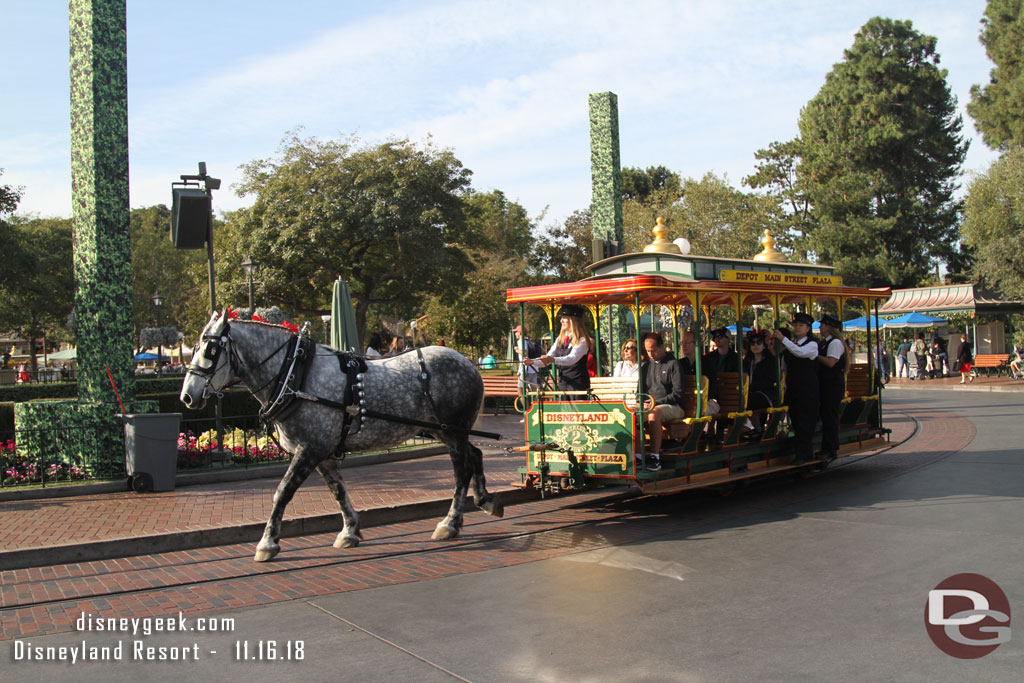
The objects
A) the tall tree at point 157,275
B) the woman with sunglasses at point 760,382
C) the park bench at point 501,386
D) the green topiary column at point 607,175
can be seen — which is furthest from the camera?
the tall tree at point 157,275

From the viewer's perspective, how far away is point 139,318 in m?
60.0

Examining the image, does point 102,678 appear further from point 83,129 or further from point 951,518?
point 83,129

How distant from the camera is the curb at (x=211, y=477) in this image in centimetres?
1031

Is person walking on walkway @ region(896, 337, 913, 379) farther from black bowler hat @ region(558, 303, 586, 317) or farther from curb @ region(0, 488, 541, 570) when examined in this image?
curb @ region(0, 488, 541, 570)

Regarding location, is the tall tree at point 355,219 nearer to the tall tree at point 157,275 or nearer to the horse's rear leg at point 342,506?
the horse's rear leg at point 342,506

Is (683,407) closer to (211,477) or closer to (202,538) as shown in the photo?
(202,538)

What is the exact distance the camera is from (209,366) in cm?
736

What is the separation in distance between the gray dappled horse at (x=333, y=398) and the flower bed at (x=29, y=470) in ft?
14.7

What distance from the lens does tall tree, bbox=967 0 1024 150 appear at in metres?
47.2

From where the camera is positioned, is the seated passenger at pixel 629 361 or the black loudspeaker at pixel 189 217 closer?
the seated passenger at pixel 629 361

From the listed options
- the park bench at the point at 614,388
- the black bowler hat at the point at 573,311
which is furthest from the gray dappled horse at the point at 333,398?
the park bench at the point at 614,388

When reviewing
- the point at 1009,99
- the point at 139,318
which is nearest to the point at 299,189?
the point at 139,318

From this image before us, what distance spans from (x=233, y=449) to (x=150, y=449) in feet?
8.05

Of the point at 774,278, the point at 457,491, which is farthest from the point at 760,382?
the point at 457,491
